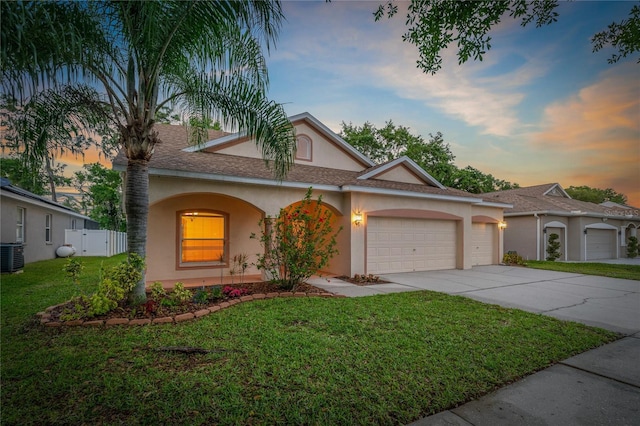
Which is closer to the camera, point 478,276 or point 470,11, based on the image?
point 470,11

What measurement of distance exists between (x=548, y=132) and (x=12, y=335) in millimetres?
17402

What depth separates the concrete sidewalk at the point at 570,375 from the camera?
2756 millimetres

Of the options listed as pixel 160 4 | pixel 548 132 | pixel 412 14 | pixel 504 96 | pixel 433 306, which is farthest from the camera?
pixel 548 132

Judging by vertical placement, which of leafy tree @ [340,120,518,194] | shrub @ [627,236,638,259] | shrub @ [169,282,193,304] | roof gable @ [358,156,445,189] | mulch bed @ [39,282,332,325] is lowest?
shrub @ [627,236,638,259]

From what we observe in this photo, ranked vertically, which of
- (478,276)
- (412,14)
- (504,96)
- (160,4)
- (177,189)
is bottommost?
(478,276)

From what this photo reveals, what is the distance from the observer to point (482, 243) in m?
14.8

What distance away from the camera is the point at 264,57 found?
6.58 meters

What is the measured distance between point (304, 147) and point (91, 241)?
15.4 meters

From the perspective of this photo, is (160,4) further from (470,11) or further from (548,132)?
(548,132)

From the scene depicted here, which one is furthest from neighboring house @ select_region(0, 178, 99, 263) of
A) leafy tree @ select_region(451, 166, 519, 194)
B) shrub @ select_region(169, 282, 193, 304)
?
leafy tree @ select_region(451, 166, 519, 194)

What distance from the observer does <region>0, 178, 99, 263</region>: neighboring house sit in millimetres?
11328

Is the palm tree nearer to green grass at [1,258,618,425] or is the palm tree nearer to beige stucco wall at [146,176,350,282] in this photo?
beige stucco wall at [146,176,350,282]

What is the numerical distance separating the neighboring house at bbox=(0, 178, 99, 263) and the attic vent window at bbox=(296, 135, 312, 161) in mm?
10611

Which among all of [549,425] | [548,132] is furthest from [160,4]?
[548,132]
